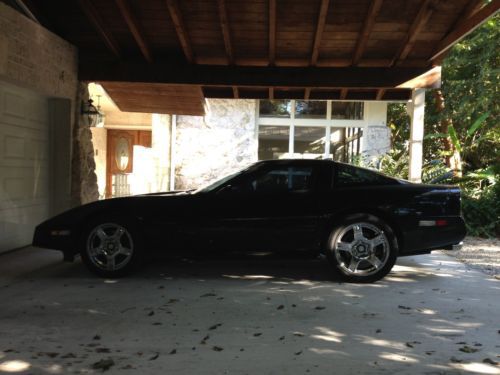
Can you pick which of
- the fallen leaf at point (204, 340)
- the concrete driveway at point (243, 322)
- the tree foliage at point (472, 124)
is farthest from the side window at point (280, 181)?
the tree foliage at point (472, 124)

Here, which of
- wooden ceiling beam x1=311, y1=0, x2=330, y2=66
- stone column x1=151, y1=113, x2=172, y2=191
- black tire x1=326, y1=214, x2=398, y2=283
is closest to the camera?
black tire x1=326, y1=214, x2=398, y2=283

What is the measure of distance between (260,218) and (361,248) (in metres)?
→ 1.19

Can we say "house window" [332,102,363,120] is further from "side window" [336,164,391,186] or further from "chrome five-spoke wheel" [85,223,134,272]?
"chrome five-spoke wheel" [85,223,134,272]

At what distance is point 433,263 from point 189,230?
373 cm

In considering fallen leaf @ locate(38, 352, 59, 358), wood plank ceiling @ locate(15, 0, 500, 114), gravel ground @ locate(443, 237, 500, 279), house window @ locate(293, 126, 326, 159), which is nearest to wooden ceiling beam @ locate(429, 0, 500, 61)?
wood plank ceiling @ locate(15, 0, 500, 114)

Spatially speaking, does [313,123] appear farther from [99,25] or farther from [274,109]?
[99,25]

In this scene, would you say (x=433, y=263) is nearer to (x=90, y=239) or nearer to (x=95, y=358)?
(x=90, y=239)

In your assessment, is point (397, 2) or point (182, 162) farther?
point (182, 162)

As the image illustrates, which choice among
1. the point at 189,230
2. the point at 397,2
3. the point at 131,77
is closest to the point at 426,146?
the point at 397,2

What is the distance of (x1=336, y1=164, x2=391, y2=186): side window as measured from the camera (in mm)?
5727

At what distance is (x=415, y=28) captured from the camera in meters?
7.41

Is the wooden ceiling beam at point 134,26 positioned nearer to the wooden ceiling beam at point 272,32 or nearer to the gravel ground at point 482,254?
the wooden ceiling beam at point 272,32

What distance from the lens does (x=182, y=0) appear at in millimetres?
7094

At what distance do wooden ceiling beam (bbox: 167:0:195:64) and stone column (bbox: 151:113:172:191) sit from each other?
6.01 m
